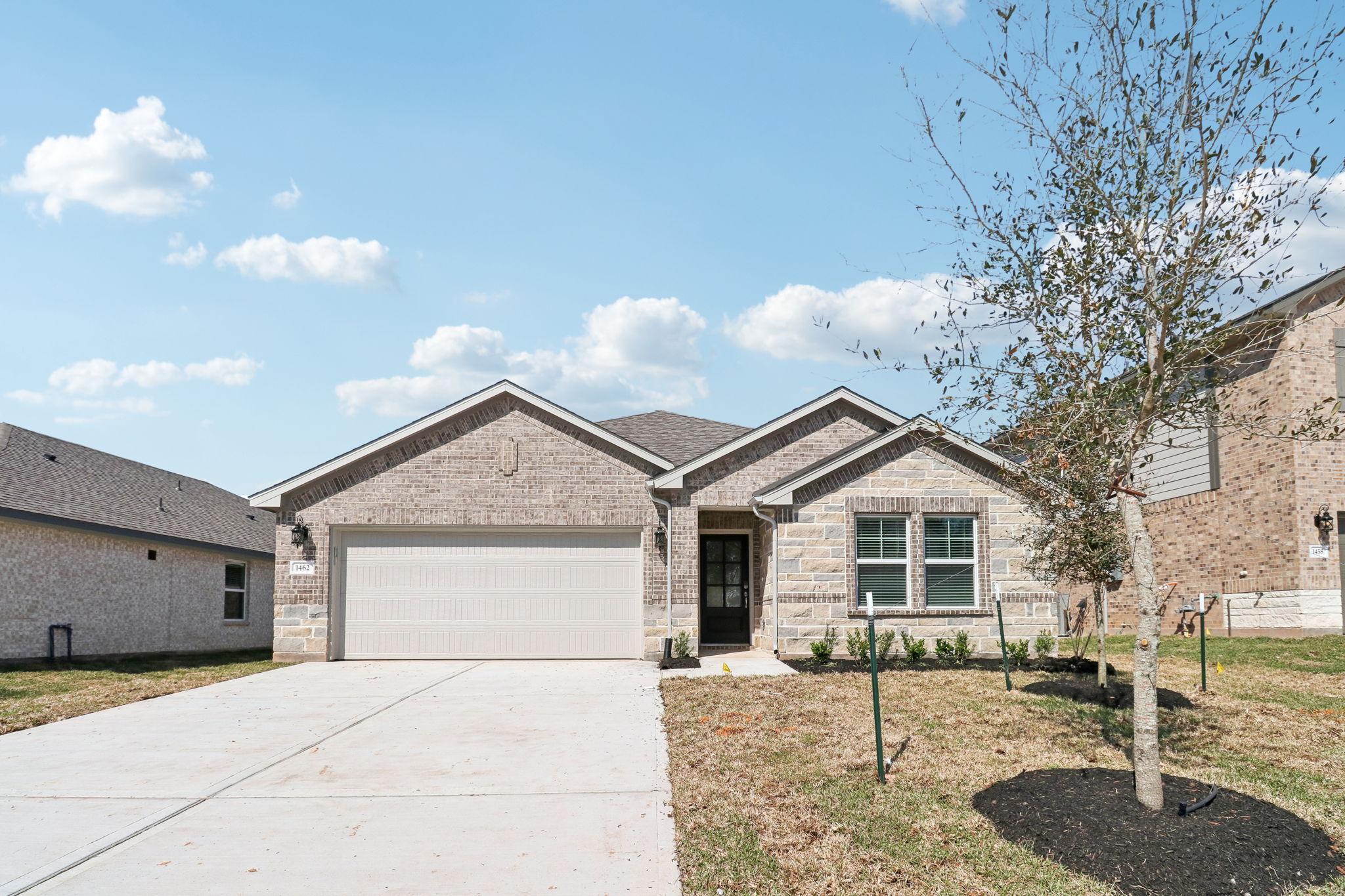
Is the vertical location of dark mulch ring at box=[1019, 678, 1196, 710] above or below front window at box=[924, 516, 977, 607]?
below

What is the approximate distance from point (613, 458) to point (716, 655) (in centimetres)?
382

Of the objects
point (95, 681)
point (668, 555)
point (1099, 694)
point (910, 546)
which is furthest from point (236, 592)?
point (1099, 694)

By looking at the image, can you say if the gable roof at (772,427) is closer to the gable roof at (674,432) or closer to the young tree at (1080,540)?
the gable roof at (674,432)

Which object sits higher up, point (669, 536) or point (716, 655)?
point (669, 536)

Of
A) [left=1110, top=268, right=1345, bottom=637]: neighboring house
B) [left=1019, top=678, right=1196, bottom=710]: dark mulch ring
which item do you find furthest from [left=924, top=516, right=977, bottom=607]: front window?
[left=1019, top=678, right=1196, bottom=710]: dark mulch ring

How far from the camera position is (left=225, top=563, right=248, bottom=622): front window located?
878 inches

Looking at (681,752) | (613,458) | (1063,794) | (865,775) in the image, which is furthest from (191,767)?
(613,458)

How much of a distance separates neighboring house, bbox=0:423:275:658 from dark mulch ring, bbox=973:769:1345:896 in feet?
52.0

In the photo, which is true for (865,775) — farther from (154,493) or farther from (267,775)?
(154,493)

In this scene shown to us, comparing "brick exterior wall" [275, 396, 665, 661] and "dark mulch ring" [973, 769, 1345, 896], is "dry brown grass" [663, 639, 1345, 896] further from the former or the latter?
"brick exterior wall" [275, 396, 665, 661]

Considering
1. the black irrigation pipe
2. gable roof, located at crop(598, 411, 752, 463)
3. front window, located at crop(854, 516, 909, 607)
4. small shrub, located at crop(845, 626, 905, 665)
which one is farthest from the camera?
gable roof, located at crop(598, 411, 752, 463)

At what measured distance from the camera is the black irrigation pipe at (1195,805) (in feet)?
20.0

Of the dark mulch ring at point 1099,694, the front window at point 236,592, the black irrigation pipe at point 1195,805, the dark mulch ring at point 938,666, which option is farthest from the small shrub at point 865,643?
the front window at point 236,592

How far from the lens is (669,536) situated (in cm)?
1642
